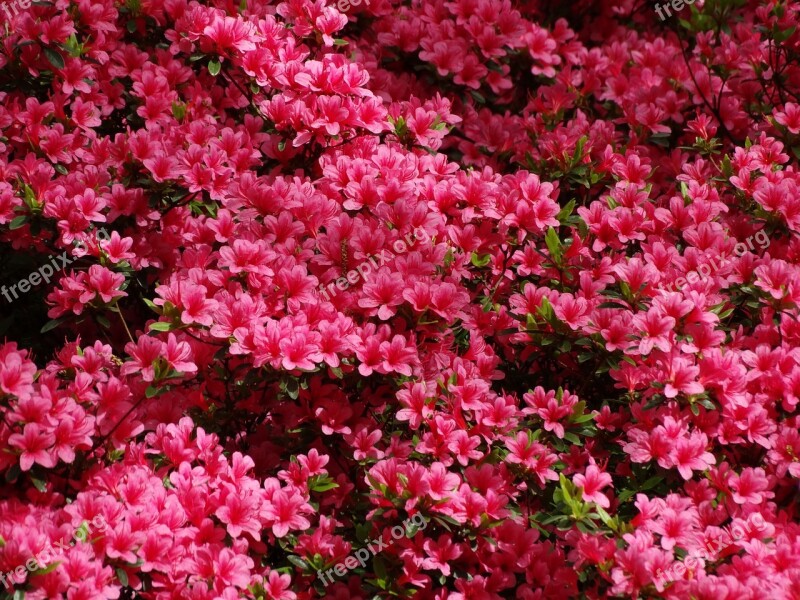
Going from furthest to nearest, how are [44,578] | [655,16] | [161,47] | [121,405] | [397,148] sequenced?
[655,16] → [161,47] → [397,148] → [121,405] → [44,578]

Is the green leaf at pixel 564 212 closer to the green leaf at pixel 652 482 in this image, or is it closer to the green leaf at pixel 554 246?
the green leaf at pixel 554 246

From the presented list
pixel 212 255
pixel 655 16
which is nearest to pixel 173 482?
pixel 212 255

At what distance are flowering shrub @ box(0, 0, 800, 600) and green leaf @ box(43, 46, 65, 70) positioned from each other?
6 cm

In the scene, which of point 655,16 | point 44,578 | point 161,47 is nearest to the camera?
point 44,578

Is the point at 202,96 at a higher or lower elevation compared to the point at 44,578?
higher

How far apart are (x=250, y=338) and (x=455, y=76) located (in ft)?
5.27

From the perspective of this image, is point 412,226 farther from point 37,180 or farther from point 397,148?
point 37,180

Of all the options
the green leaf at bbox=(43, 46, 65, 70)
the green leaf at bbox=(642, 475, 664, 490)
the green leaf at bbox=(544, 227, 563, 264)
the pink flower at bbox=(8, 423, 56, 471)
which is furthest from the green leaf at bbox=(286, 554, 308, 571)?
the green leaf at bbox=(43, 46, 65, 70)

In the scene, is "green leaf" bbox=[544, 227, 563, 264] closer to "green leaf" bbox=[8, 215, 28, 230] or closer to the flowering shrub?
the flowering shrub

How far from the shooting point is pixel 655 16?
4668 millimetres

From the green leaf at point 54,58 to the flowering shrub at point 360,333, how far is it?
57mm

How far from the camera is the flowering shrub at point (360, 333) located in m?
2.45

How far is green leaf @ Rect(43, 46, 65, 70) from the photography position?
3254 mm

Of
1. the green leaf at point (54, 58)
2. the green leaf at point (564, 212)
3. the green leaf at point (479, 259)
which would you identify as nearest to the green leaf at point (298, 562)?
the green leaf at point (479, 259)
